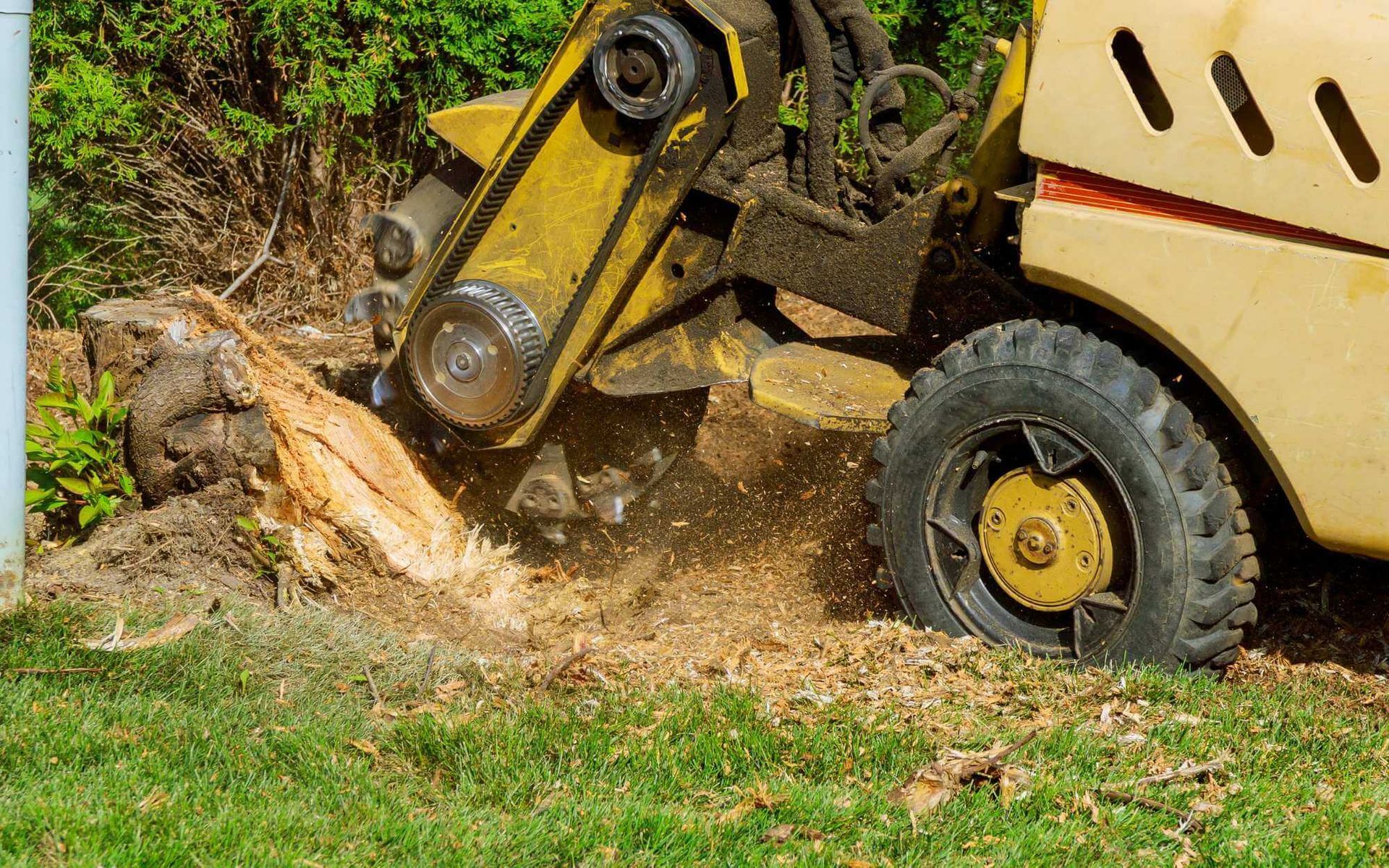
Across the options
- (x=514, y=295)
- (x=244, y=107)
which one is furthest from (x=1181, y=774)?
(x=244, y=107)

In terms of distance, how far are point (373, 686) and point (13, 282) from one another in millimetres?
1449

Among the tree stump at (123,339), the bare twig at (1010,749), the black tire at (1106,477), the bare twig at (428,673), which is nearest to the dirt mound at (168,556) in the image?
the tree stump at (123,339)

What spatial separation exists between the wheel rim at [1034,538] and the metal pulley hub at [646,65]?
4.27 feet

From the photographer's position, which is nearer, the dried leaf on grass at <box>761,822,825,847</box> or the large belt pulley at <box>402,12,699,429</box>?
the dried leaf on grass at <box>761,822,825,847</box>

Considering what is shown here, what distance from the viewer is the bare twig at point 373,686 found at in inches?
142

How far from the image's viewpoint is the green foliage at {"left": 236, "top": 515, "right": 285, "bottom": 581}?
14.1ft

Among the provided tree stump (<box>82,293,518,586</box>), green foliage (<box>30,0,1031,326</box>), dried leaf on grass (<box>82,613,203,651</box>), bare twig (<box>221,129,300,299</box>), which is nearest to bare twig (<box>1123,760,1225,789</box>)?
tree stump (<box>82,293,518,586</box>)

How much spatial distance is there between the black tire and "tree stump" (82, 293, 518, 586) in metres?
1.61

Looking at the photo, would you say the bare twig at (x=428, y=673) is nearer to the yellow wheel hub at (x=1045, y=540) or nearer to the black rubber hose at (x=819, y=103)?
the yellow wheel hub at (x=1045, y=540)

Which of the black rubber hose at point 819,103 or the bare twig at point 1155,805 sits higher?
the black rubber hose at point 819,103

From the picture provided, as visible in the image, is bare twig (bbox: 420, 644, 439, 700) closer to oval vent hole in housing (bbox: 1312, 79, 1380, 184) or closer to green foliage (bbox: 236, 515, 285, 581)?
green foliage (bbox: 236, 515, 285, 581)

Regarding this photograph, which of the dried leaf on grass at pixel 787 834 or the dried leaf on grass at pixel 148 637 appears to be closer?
the dried leaf on grass at pixel 787 834

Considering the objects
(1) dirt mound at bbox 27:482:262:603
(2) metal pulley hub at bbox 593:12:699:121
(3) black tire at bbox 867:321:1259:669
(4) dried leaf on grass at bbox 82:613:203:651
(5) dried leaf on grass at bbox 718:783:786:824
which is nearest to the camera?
(5) dried leaf on grass at bbox 718:783:786:824

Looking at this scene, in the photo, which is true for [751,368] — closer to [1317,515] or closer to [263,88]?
[1317,515]
